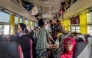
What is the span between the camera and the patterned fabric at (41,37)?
4.12m

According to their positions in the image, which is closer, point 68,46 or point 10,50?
point 10,50

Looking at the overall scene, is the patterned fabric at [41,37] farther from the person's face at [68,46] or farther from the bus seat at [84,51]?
the bus seat at [84,51]

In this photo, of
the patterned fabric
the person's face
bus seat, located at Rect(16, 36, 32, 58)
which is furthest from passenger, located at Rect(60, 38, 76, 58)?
the patterned fabric

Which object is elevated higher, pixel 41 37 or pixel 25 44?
pixel 41 37

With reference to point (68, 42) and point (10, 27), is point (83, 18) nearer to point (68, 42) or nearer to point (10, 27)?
point (10, 27)

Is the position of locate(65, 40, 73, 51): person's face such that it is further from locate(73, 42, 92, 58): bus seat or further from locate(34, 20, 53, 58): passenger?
locate(34, 20, 53, 58): passenger

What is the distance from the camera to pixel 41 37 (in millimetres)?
4141

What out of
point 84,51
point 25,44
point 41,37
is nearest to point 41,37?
point 41,37

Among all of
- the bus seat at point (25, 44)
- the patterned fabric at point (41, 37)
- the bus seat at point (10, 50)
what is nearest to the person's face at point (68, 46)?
the bus seat at point (10, 50)

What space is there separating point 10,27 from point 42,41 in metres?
1.63

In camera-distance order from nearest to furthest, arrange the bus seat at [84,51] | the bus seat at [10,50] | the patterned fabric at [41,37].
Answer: the bus seat at [10,50] → the bus seat at [84,51] → the patterned fabric at [41,37]

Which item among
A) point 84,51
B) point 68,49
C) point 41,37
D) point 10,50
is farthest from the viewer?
point 41,37

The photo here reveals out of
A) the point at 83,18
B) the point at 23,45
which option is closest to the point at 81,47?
the point at 23,45

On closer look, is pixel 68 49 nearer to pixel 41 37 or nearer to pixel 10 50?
pixel 10 50
